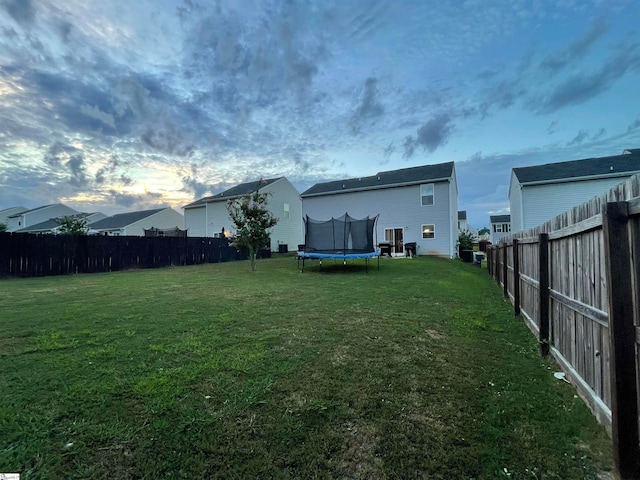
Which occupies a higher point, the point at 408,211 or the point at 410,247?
the point at 408,211

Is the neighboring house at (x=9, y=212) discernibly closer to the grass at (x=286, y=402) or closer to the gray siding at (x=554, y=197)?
the grass at (x=286, y=402)

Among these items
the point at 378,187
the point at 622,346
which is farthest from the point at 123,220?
the point at 622,346

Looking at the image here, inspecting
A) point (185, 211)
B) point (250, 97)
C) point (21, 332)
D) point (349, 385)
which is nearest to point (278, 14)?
point (250, 97)

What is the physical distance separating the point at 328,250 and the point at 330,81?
23.5 feet

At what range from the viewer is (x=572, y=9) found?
758cm

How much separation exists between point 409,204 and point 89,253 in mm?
17348

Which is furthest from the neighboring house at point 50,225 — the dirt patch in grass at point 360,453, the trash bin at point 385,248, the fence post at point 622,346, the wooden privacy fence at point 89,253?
the fence post at point 622,346

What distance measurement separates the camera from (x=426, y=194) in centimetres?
1889

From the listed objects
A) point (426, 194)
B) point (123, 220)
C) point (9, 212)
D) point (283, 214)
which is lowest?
point (283, 214)

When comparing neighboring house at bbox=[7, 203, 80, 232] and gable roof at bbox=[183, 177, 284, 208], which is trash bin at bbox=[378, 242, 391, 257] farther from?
neighboring house at bbox=[7, 203, 80, 232]

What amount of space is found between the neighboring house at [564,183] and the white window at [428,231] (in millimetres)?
4896

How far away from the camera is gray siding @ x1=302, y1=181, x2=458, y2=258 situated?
1834 cm

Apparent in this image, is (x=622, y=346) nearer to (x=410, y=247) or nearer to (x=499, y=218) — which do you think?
(x=410, y=247)

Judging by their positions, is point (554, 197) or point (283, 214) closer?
point (554, 197)
